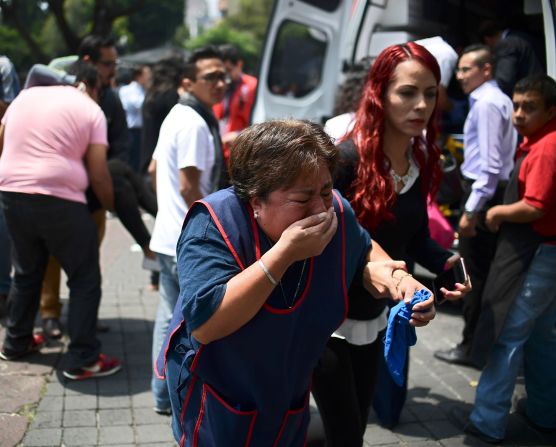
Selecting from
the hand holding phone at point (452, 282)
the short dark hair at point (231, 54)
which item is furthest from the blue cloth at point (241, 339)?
the short dark hair at point (231, 54)

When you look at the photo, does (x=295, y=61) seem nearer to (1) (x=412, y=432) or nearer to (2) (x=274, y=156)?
(1) (x=412, y=432)

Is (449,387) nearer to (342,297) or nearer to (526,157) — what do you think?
(526,157)

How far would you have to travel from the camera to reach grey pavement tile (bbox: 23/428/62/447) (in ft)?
11.7

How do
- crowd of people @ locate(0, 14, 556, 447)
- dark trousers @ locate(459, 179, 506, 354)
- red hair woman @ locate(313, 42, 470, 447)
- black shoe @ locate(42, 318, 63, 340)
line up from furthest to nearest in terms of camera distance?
black shoe @ locate(42, 318, 63, 340), dark trousers @ locate(459, 179, 506, 354), red hair woman @ locate(313, 42, 470, 447), crowd of people @ locate(0, 14, 556, 447)

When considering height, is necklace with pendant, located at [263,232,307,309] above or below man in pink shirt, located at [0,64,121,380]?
above

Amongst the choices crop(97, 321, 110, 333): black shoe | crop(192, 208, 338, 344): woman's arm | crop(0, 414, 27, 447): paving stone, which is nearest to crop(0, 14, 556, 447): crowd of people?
crop(192, 208, 338, 344): woman's arm

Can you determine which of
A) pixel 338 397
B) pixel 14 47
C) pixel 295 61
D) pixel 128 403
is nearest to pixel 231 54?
pixel 295 61

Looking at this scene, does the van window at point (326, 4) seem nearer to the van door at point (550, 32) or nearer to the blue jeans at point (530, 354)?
the van door at point (550, 32)

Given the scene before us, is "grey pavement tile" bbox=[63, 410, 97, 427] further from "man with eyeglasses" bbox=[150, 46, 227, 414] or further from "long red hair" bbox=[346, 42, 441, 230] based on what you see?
"long red hair" bbox=[346, 42, 441, 230]

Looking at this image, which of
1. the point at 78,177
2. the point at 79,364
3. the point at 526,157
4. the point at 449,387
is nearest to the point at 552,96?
the point at 526,157

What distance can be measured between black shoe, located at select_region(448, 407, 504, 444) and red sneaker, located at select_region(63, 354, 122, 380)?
6.53 feet

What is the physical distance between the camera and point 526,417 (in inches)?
156

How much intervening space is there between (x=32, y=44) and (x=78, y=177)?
61.8ft

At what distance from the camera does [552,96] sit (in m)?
3.63
